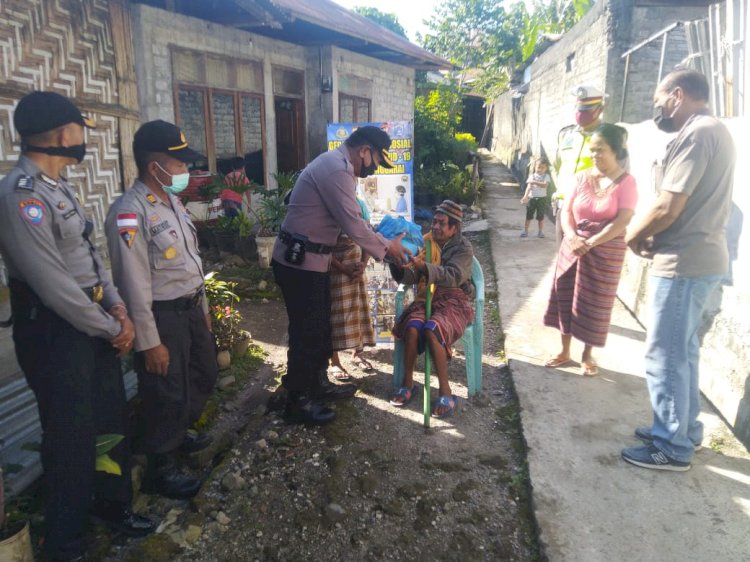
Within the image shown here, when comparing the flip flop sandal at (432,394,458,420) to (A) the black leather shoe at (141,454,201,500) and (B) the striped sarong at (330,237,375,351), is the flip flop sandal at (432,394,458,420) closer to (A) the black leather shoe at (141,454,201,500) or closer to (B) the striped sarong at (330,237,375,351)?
(B) the striped sarong at (330,237,375,351)

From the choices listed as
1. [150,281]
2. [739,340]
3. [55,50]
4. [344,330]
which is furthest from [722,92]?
[55,50]

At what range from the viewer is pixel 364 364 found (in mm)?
4320

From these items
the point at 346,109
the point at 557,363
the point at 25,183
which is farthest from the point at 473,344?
the point at 346,109

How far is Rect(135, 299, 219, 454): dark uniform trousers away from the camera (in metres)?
2.54

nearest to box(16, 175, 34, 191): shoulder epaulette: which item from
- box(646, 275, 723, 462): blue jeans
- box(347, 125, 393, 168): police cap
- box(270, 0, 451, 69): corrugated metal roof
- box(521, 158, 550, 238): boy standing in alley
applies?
box(347, 125, 393, 168): police cap

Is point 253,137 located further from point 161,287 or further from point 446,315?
point 161,287

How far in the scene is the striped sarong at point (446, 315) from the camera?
3.44m

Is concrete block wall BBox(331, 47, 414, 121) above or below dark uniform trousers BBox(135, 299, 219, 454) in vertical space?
above

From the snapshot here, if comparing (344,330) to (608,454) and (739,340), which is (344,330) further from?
(739,340)

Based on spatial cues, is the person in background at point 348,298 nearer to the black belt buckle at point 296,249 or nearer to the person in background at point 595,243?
the black belt buckle at point 296,249

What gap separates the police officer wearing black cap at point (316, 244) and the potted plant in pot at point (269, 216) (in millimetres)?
3198

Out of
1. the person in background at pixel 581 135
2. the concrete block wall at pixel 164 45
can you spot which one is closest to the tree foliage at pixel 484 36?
the concrete block wall at pixel 164 45

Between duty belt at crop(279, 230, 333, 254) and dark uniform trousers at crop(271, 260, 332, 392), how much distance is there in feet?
0.43

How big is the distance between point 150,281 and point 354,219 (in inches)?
45.6
